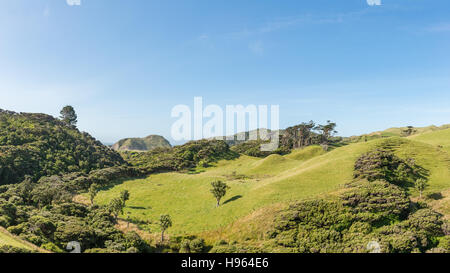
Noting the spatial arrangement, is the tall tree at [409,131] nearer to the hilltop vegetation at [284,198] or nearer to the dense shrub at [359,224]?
the hilltop vegetation at [284,198]

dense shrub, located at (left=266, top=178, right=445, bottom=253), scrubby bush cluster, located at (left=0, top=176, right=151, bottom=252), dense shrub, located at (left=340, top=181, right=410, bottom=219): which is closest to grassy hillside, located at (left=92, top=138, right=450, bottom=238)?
dense shrub, located at (left=340, top=181, right=410, bottom=219)

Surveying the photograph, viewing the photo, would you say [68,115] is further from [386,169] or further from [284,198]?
[386,169]

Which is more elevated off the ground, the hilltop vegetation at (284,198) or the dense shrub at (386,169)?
the dense shrub at (386,169)

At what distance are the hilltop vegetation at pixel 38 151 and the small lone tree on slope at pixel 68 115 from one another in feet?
52.6

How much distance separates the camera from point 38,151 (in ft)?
347

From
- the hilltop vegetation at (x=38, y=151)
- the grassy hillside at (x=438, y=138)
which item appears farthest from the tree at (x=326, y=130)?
the hilltop vegetation at (x=38, y=151)

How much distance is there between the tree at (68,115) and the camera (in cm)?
16900

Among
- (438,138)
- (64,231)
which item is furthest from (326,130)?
(64,231)

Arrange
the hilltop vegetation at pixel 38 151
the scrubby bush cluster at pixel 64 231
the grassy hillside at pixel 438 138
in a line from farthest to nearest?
the grassy hillside at pixel 438 138, the hilltop vegetation at pixel 38 151, the scrubby bush cluster at pixel 64 231

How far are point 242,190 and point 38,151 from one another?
102 m

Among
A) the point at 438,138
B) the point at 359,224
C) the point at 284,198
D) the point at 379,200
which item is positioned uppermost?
the point at 438,138
